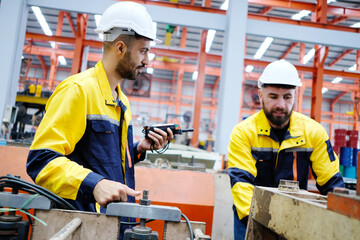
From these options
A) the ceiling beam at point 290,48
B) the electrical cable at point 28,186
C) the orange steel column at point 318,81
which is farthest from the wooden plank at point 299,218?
the ceiling beam at point 290,48

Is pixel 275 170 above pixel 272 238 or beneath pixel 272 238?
above

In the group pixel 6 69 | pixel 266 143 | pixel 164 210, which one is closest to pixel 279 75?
pixel 266 143

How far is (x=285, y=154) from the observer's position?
188cm

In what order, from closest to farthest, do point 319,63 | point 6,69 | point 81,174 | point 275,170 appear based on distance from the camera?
point 81,174
point 275,170
point 6,69
point 319,63

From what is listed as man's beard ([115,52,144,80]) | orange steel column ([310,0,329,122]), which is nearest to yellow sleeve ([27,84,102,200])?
man's beard ([115,52,144,80])

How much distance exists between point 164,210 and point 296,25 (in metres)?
5.02

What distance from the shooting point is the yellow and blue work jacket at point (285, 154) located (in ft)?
6.13

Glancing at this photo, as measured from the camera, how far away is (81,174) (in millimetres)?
1060

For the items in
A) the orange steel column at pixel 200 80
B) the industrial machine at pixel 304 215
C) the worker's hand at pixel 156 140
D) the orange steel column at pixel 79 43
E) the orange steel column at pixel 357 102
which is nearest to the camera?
the industrial machine at pixel 304 215

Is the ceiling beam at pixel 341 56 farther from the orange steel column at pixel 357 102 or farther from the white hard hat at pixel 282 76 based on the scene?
the white hard hat at pixel 282 76

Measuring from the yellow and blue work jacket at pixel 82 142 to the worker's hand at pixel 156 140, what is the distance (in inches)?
5.0

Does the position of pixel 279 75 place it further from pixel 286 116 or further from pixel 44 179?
pixel 44 179

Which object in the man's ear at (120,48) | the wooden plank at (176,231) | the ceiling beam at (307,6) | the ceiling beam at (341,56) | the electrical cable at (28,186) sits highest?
the ceiling beam at (341,56)

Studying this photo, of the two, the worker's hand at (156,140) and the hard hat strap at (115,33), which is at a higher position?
the hard hat strap at (115,33)
